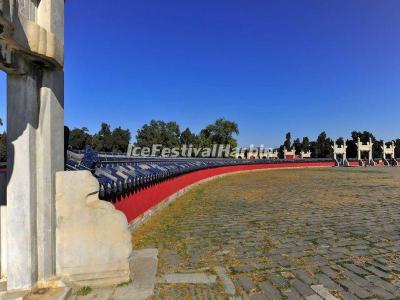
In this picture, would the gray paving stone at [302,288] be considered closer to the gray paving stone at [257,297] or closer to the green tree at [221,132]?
the gray paving stone at [257,297]

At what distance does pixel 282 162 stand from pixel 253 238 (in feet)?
131

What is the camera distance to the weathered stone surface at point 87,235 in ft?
14.6

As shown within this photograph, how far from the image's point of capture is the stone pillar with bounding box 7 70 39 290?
4.02 metres

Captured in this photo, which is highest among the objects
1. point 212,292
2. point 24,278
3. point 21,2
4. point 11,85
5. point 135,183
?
point 21,2

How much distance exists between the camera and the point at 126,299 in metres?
4.09

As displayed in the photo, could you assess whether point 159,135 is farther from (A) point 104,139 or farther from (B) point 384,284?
(B) point 384,284

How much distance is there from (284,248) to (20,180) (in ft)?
15.3

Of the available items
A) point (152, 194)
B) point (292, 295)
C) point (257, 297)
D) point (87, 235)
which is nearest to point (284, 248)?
point (292, 295)

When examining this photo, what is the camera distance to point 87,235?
450 centimetres

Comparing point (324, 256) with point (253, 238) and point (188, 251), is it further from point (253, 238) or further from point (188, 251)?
point (188, 251)

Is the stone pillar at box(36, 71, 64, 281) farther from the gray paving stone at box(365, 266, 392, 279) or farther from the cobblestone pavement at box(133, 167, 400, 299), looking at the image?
the gray paving stone at box(365, 266, 392, 279)

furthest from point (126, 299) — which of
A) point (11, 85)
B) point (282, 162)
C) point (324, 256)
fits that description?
point (282, 162)

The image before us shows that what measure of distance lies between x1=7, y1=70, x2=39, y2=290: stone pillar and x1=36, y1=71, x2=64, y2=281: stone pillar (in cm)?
12

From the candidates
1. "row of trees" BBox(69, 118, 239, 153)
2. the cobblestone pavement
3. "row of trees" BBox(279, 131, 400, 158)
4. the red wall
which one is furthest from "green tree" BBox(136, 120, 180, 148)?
the cobblestone pavement
